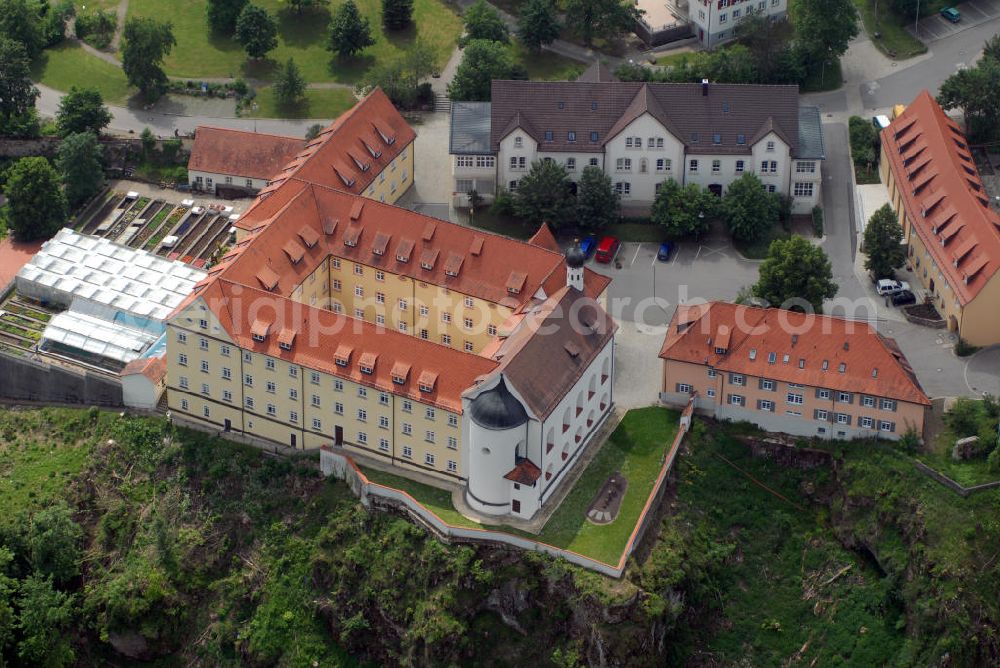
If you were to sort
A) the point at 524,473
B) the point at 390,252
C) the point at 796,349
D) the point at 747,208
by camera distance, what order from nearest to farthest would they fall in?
the point at 524,473
the point at 796,349
the point at 390,252
the point at 747,208

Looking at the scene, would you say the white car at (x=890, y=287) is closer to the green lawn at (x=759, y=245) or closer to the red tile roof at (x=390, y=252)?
the green lawn at (x=759, y=245)

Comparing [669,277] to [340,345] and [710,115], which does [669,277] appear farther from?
[340,345]

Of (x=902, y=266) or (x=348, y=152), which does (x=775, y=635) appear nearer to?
(x=902, y=266)

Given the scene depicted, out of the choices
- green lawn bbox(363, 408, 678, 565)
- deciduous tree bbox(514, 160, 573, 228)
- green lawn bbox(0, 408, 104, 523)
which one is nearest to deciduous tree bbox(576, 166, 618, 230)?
deciduous tree bbox(514, 160, 573, 228)

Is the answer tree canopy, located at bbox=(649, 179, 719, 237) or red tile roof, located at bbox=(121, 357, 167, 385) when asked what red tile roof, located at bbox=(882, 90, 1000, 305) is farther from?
red tile roof, located at bbox=(121, 357, 167, 385)

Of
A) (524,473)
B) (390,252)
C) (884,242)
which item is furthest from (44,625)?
(884,242)

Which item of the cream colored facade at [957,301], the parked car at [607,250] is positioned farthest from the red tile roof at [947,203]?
the parked car at [607,250]
